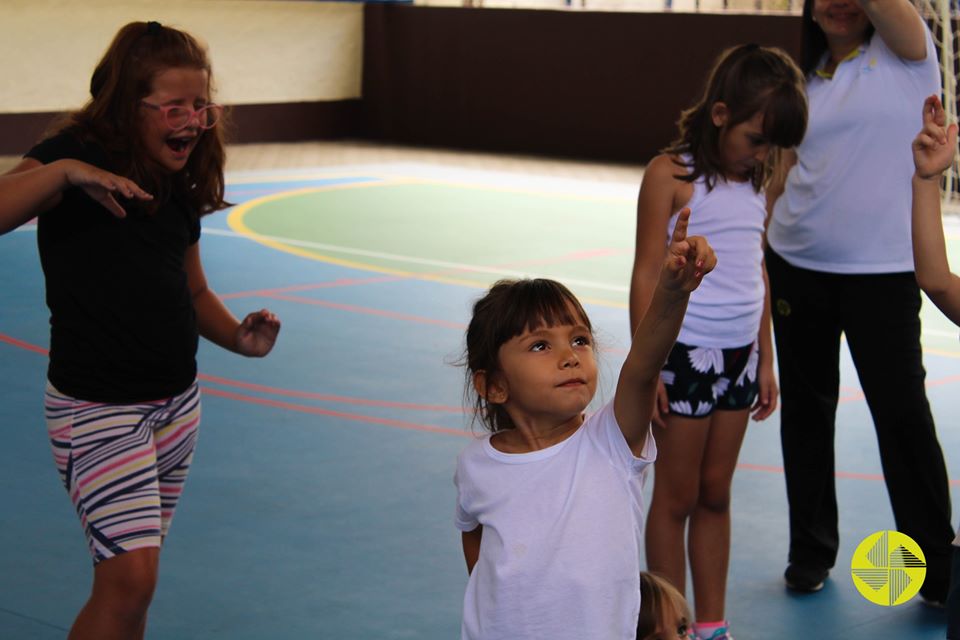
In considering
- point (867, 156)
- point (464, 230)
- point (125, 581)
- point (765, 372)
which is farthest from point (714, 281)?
point (464, 230)

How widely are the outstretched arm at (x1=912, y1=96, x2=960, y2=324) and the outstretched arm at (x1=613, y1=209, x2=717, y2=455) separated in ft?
1.86

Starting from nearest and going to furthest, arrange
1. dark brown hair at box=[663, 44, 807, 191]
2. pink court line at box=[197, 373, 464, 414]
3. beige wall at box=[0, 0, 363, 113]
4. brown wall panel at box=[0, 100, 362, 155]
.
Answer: dark brown hair at box=[663, 44, 807, 191] < pink court line at box=[197, 373, 464, 414] < beige wall at box=[0, 0, 363, 113] < brown wall panel at box=[0, 100, 362, 155]

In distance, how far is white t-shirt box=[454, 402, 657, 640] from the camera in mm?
2229

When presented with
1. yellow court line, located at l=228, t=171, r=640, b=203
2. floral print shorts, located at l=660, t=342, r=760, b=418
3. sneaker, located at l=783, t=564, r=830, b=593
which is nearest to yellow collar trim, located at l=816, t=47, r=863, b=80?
floral print shorts, located at l=660, t=342, r=760, b=418

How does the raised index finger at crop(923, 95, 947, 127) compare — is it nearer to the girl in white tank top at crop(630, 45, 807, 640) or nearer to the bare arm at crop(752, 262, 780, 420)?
the girl in white tank top at crop(630, 45, 807, 640)

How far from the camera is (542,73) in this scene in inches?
671

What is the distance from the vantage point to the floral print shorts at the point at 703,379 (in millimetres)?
3381

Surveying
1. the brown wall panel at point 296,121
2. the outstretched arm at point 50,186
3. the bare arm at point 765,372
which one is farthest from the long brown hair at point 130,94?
the brown wall panel at point 296,121

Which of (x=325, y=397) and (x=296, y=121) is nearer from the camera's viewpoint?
→ (x=325, y=397)

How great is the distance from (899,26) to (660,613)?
1913mm

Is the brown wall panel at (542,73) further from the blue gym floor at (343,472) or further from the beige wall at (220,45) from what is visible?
the blue gym floor at (343,472)

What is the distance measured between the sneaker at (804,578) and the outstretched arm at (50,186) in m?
2.28

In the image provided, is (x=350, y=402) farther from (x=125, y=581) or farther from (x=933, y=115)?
(x=933, y=115)

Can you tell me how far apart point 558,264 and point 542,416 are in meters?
7.06
